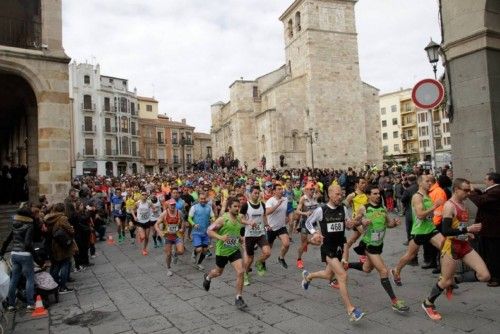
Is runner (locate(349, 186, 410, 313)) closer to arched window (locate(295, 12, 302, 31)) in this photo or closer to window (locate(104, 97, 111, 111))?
arched window (locate(295, 12, 302, 31))

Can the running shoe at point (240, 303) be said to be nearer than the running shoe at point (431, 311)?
No

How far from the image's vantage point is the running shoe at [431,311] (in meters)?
4.96

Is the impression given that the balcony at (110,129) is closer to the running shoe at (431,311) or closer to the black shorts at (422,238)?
the black shorts at (422,238)

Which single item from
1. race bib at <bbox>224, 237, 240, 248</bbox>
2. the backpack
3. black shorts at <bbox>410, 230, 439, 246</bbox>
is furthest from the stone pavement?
the backpack

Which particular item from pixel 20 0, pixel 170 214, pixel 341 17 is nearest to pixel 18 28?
pixel 20 0

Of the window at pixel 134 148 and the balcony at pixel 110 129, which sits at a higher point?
the balcony at pixel 110 129

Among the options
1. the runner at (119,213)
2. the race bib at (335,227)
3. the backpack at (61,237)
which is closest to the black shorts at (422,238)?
the race bib at (335,227)

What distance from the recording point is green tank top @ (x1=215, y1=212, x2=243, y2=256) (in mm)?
6301

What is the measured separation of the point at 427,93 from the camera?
7.22 m

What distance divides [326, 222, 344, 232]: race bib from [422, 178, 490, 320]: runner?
1.33 metres

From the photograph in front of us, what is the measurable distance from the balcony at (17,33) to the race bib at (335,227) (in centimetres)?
1206

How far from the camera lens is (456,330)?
463 cm

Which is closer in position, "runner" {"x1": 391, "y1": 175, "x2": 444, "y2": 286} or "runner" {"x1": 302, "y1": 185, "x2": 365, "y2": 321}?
"runner" {"x1": 302, "y1": 185, "x2": 365, "y2": 321}

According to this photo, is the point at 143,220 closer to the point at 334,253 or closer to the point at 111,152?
the point at 334,253
